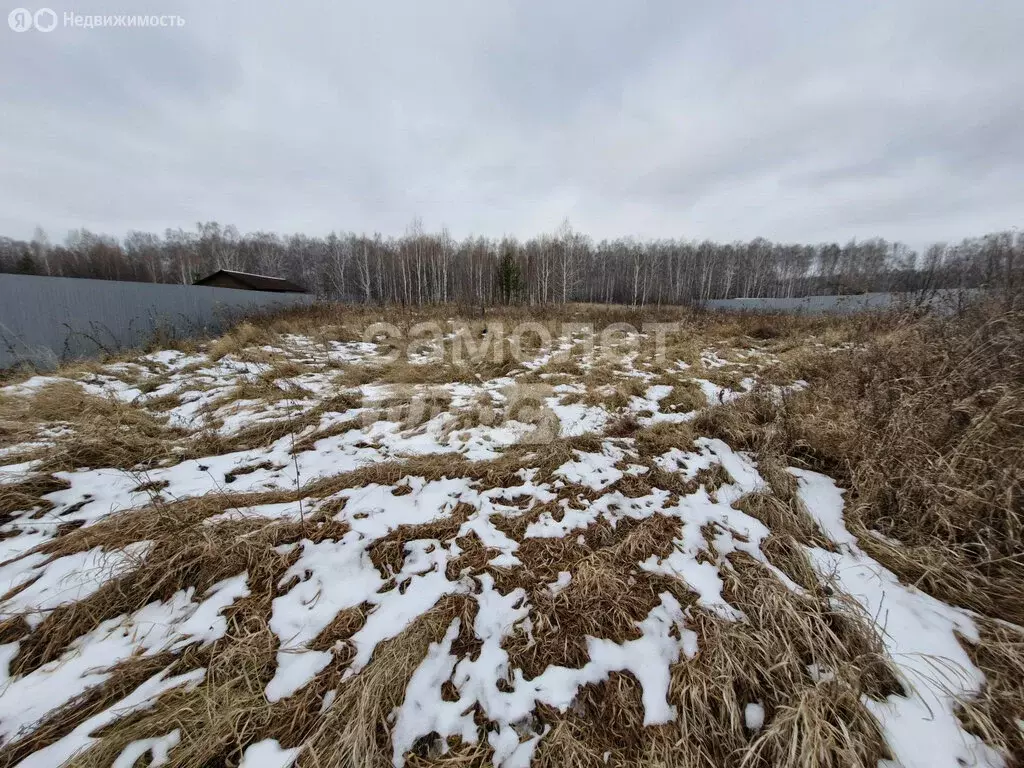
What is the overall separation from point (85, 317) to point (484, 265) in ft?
98.0

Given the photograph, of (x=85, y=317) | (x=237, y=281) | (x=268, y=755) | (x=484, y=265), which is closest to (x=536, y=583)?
(x=268, y=755)

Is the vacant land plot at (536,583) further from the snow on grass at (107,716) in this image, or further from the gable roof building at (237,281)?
the gable roof building at (237,281)

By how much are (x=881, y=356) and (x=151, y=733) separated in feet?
22.0

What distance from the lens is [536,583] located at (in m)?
2.20

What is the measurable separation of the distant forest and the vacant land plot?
82.6 feet

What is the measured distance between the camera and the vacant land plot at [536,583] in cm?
147

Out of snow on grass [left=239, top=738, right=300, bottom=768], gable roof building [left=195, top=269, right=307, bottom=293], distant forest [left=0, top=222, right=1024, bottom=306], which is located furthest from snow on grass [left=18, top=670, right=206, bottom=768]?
distant forest [left=0, top=222, right=1024, bottom=306]

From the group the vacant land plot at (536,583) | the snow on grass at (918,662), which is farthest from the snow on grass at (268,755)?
the snow on grass at (918,662)

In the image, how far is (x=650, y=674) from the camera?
1714mm

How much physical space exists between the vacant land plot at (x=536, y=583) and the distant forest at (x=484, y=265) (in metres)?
25.2

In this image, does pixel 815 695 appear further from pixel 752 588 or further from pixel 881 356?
pixel 881 356

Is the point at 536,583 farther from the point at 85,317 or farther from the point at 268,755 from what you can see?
the point at 85,317

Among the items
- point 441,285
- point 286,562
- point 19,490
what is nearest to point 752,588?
point 286,562

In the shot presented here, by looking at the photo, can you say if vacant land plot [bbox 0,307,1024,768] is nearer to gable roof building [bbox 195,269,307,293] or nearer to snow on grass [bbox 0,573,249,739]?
snow on grass [bbox 0,573,249,739]
